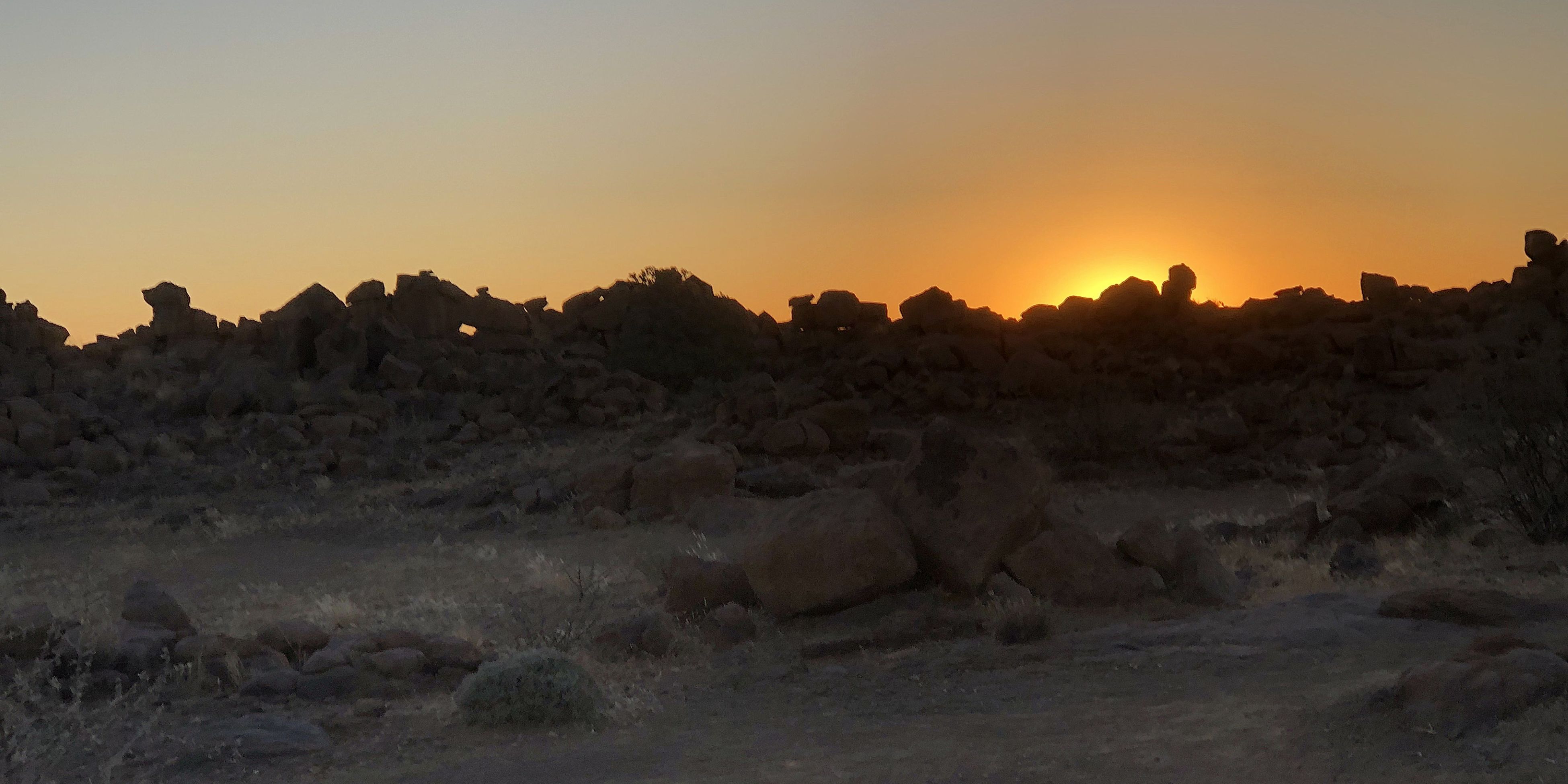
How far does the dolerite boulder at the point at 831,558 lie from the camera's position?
9.53m

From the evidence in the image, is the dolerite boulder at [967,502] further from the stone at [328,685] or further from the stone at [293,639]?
the stone at [293,639]

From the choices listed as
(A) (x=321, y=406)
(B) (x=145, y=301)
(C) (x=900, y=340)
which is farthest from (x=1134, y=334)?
(B) (x=145, y=301)

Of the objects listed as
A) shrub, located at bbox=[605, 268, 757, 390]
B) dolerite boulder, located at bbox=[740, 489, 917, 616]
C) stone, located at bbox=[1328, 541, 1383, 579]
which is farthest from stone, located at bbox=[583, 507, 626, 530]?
shrub, located at bbox=[605, 268, 757, 390]

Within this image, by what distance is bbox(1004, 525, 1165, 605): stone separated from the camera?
31.4 feet

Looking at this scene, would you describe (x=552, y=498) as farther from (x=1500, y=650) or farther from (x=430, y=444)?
(x=1500, y=650)

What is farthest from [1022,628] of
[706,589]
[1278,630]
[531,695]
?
[531,695]

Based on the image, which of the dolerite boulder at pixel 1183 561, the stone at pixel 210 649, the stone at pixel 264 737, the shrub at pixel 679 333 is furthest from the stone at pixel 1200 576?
the shrub at pixel 679 333

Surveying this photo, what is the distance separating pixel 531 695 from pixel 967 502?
4.22 m

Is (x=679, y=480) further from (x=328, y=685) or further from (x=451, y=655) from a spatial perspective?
(x=328, y=685)

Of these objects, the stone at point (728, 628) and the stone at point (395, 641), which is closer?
the stone at point (395, 641)

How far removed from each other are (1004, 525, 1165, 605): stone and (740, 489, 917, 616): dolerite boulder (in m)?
0.94

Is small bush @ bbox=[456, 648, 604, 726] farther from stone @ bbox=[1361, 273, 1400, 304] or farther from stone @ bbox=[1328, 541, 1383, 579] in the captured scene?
stone @ bbox=[1361, 273, 1400, 304]

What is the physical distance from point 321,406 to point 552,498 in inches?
454

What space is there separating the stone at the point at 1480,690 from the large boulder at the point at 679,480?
12824 millimetres
